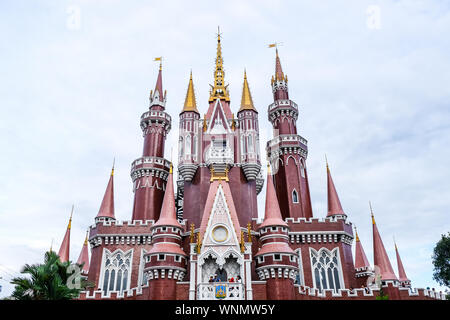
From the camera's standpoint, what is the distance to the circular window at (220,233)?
1240 inches

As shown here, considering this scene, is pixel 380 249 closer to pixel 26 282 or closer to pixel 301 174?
pixel 301 174

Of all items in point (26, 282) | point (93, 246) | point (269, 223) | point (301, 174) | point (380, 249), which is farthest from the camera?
point (301, 174)

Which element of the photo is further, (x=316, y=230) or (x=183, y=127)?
(x=183, y=127)

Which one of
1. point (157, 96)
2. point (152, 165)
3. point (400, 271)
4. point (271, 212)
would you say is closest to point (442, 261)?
point (400, 271)

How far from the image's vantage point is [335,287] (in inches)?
1505

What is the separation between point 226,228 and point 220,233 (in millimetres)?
672

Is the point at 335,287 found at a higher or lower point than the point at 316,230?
lower

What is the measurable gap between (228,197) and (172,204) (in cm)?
554

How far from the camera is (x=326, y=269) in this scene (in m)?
39.1

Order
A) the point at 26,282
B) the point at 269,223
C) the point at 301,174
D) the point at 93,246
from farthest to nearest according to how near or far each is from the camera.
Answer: the point at 301,174
the point at 93,246
the point at 269,223
the point at 26,282

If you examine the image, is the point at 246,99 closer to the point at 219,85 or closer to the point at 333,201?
the point at 219,85

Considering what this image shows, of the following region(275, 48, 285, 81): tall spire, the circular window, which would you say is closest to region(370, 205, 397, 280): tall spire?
the circular window
